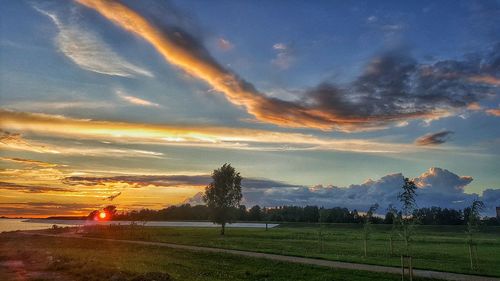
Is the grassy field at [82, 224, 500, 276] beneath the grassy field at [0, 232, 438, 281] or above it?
above

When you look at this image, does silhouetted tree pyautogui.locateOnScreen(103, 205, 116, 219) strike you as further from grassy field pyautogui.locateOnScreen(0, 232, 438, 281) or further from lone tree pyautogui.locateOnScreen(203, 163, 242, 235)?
grassy field pyautogui.locateOnScreen(0, 232, 438, 281)

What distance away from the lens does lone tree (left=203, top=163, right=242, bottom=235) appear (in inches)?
4739

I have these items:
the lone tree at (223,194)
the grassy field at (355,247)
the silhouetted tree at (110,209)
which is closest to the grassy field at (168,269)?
the grassy field at (355,247)

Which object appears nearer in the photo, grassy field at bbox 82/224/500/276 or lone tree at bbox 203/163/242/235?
grassy field at bbox 82/224/500/276

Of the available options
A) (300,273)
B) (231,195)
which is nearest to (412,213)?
(300,273)

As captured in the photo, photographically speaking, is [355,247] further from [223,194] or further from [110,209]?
[110,209]

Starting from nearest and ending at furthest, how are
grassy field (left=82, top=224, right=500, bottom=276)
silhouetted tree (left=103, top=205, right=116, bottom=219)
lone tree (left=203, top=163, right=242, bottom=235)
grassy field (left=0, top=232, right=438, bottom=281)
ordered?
grassy field (left=0, top=232, right=438, bottom=281) < grassy field (left=82, top=224, right=500, bottom=276) < lone tree (left=203, top=163, right=242, bottom=235) < silhouetted tree (left=103, top=205, right=116, bottom=219)

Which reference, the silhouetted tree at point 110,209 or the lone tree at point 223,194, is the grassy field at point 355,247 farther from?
the silhouetted tree at point 110,209

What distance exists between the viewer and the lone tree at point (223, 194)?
120375mm

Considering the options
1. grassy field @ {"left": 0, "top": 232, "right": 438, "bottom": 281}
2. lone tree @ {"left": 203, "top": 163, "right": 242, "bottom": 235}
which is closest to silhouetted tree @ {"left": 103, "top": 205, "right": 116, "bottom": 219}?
lone tree @ {"left": 203, "top": 163, "right": 242, "bottom": 235}

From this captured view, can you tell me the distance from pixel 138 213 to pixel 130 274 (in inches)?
5666

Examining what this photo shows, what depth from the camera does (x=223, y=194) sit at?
123250 millimetres

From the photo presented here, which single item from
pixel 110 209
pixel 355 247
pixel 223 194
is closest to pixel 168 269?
pixel 355 247

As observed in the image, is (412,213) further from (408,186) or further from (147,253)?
(147,253)
